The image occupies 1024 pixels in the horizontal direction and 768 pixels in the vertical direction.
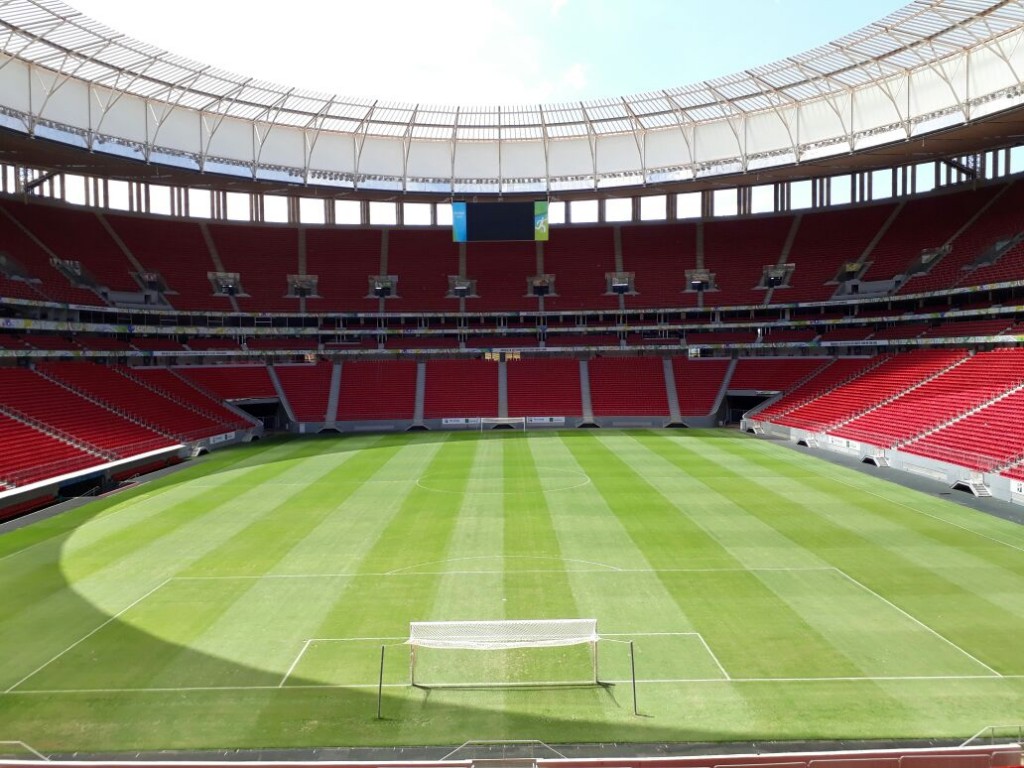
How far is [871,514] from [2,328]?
4478 cm

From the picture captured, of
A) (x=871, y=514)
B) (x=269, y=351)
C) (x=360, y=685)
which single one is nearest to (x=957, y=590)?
(x=871, y=514)

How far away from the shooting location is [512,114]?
48.1 metres

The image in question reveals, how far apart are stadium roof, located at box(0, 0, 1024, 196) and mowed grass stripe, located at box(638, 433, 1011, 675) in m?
22.8

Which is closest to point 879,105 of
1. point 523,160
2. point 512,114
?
point 512,114

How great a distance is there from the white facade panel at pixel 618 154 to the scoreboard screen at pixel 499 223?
552 centimetres

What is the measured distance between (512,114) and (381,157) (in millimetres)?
11187

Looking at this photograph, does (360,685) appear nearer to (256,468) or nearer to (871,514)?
(871,514)

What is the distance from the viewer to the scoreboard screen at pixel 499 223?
5319 centimetres

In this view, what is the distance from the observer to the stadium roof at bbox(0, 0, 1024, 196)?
1316 inches

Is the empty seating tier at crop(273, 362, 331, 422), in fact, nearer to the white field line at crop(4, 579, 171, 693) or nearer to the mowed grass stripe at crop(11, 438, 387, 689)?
the mowed grass stripe at crop(11, 438, 387, 689)

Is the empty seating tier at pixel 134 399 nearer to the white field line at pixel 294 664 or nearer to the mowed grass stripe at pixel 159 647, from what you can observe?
the mowed grass stripe at pixel 159 647

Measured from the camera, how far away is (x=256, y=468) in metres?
33.4

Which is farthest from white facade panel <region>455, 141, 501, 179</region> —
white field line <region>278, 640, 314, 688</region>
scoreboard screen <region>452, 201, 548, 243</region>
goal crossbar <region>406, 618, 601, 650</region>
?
goal crossbar <region>406, 618, 601, 650</region>

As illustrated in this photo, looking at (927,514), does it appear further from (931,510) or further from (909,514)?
(931,510)
